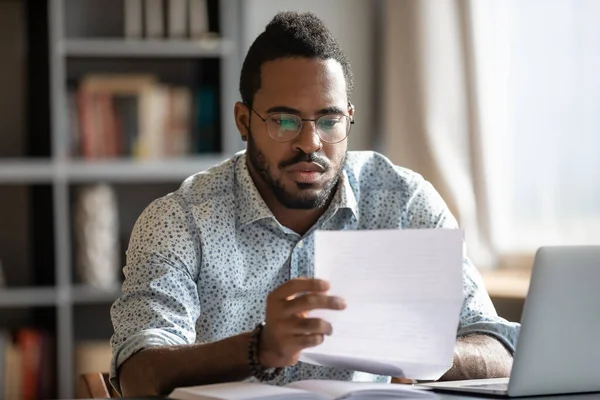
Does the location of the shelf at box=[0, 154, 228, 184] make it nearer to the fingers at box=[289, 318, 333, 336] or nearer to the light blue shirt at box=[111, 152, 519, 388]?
the light blue shirt at box=[111, 152, 519, 388]

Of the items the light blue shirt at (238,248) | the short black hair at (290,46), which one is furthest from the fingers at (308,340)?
the short black hair at (290,46)

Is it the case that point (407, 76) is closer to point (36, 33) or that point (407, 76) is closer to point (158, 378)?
point (36, 33)

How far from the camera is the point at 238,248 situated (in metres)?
1.89

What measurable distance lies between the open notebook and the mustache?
0.54 meters

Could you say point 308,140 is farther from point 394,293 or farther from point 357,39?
point 357,39

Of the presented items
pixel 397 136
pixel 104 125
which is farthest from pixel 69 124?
pixel 397 136

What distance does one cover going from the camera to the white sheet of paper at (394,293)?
1.25 metres

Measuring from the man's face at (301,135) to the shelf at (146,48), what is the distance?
1678 mm

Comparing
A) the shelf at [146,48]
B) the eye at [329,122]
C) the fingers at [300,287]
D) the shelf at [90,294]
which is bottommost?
the shelf at [90,294]

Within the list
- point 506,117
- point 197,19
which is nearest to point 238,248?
point 506,117

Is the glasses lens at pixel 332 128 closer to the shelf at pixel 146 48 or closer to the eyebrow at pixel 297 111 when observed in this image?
the eyebrow at pixel 297 111

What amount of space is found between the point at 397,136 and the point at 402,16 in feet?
1.38

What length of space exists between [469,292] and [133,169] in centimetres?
186

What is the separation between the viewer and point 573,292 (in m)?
1.31
